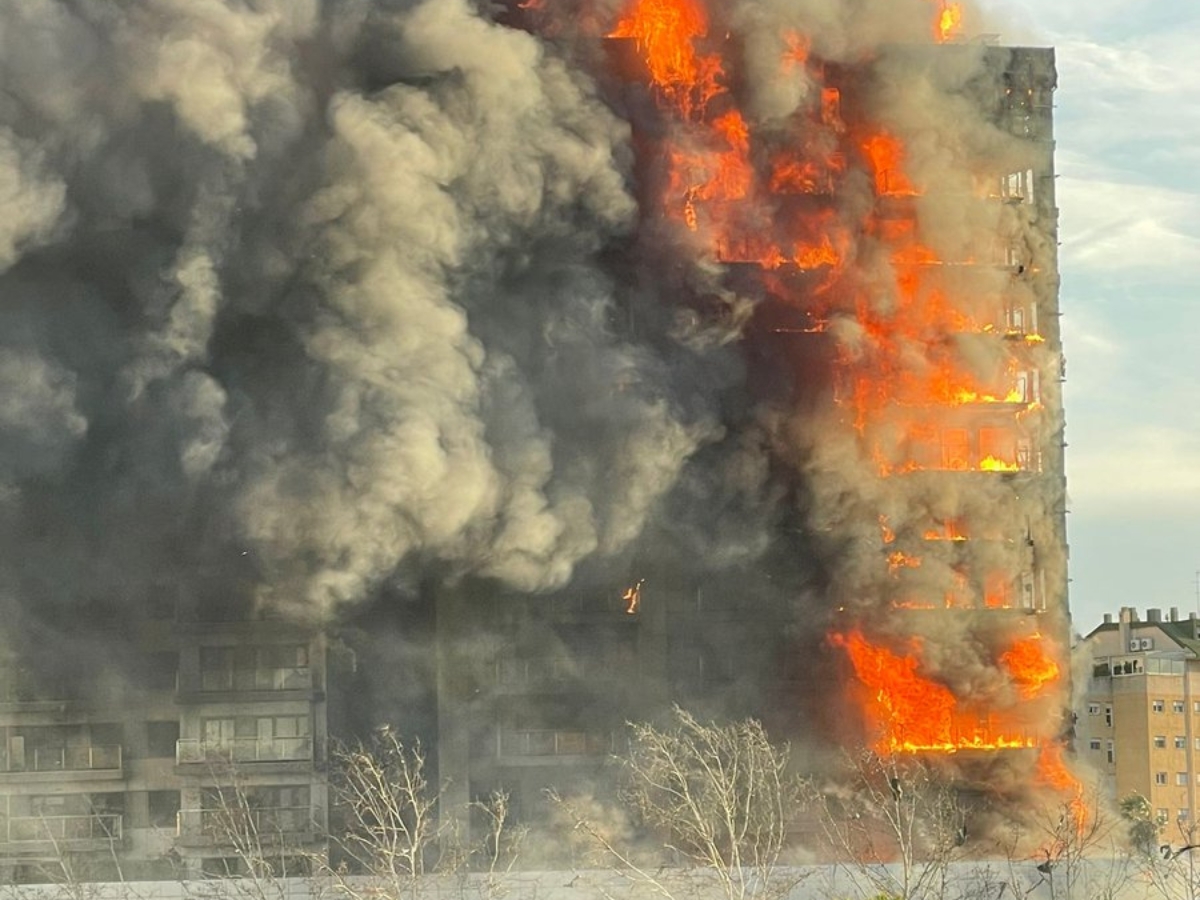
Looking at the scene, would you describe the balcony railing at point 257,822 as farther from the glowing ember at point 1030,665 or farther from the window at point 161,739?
the glowing ember at point 1030,665

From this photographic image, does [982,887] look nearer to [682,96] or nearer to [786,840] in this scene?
[786,840]

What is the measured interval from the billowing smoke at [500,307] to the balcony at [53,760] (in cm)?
444

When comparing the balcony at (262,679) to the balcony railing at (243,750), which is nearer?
the balcony railing at (243,750)

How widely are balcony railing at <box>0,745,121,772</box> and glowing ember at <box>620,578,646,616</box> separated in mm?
15589

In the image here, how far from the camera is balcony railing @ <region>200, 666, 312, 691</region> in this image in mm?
63000

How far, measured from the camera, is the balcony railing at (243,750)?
62500mm

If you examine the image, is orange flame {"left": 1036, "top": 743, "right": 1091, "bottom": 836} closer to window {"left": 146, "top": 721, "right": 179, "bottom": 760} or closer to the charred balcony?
window {"left": 146, "top": 721, "right": 179, "bottom": 760}

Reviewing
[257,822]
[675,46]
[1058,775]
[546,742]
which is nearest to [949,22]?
[675,46]

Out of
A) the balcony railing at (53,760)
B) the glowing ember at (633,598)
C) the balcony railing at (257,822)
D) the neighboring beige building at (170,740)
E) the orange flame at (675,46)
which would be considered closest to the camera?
the balcony railing at (257,822)

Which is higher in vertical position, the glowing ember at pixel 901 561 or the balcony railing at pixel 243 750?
the glowing ember at pixel 901 561

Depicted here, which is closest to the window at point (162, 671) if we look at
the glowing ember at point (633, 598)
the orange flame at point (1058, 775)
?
the glowing ember at point (633, 598)

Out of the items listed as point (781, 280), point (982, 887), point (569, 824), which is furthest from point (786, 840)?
point (781, 280)

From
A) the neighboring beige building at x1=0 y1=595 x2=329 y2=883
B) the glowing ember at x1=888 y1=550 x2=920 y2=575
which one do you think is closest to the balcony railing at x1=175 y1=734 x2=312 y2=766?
the neighboring beige building at x1=0 y1=595 x2=329 y2=883

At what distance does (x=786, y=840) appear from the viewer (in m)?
60.7
